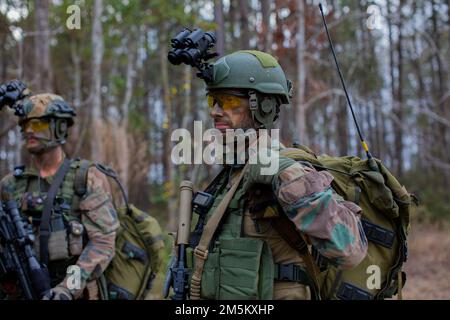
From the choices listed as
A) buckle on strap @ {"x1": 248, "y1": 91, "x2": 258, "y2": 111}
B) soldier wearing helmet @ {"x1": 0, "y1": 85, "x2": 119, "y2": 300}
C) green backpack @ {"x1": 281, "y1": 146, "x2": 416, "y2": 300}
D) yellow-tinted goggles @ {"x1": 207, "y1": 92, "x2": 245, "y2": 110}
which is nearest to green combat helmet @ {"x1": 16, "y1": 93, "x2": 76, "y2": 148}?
soldier wearing helmet @ {"x1": 0, "y1": 85, "x2": 119, "y2": 300}

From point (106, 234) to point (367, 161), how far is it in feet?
7.41

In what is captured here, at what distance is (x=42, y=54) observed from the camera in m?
9.55

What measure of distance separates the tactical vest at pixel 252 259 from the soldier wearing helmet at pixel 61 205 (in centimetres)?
168

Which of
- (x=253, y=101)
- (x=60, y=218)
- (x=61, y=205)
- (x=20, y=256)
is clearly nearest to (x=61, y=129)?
(x=61, y=205)

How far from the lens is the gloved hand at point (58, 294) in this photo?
3816 mm

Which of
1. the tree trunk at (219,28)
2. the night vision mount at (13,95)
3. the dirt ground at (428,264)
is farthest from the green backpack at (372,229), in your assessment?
the dirt ground at (428,264)

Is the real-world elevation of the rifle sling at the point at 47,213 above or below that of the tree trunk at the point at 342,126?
below

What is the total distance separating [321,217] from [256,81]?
0.91 m

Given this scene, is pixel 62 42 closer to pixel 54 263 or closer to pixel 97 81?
pixel 97 81

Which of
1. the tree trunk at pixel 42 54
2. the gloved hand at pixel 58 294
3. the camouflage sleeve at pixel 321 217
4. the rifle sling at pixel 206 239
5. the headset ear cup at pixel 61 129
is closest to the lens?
the camouflage sleeve at pixel 321 217

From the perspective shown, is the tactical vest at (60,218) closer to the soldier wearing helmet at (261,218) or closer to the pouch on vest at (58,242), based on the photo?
the pouch on vest at (58,242)

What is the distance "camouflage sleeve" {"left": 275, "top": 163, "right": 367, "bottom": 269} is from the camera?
7.64ft

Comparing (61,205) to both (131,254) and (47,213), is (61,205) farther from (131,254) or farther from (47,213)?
(131,254)

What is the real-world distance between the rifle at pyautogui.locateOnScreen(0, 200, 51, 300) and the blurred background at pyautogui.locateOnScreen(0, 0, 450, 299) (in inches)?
53.4
